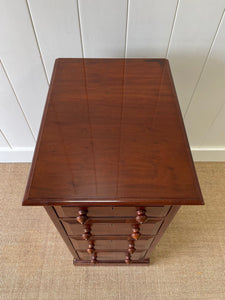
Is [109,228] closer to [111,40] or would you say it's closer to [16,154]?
[111,40]

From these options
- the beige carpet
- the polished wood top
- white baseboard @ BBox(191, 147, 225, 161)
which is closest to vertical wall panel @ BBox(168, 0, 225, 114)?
the polished wood top

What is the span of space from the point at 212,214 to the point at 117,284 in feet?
1.95

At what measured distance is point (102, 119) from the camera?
655mm

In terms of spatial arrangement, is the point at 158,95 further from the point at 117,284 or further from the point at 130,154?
the point at 117,284

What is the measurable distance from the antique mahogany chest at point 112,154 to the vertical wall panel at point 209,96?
0.24 m

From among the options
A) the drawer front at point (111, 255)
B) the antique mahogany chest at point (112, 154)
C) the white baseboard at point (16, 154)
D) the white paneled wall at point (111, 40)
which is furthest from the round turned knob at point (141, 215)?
the white baseboard at point (16, 154)

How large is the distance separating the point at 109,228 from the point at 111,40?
2.10ft

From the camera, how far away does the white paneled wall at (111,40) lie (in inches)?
29.4

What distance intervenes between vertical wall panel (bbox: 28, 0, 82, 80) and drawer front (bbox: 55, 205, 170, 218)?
0.58m

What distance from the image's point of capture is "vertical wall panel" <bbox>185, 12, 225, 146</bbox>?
0.87m

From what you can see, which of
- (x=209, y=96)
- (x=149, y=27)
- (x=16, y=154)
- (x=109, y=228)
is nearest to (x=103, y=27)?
(x=149, y=27)

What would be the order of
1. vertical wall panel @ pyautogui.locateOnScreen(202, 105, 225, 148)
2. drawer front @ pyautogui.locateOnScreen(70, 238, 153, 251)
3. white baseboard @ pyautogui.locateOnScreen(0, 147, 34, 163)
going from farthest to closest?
white baseboard @ pyautogui.locateOnScreen(0, 147, 34, 163) < vertical wall panel @ pyautogui.locateOnScreen(202, 105, 225, 148) < drawer front @ pyautogui.locateOnScreen(70, 238, 153, 251)

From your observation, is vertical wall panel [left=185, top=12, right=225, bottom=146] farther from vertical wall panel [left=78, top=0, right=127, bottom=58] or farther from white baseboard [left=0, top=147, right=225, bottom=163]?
vertical wall panel [left=78, top=0, right=127, bottom=58]

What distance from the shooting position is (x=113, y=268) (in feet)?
3.48
